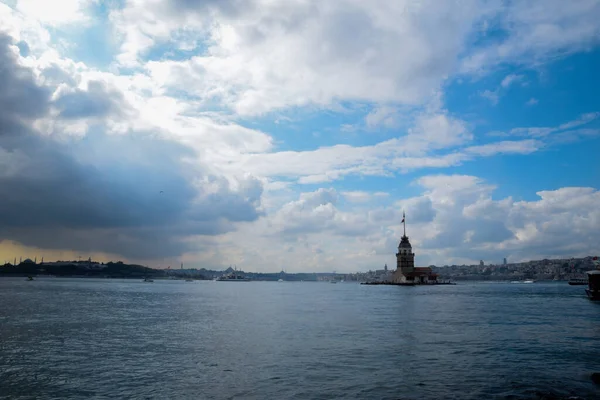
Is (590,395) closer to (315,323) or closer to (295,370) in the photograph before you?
(295,370)

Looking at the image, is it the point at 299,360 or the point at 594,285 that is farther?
the point at 594,285

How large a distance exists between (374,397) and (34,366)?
22376 millimetres

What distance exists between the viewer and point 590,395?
21703mm

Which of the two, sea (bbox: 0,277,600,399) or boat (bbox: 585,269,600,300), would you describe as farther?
boat (bbox: 585,269,600,300)

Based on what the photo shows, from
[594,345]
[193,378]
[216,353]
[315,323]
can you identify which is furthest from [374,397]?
[315,323]

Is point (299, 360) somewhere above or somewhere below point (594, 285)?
below

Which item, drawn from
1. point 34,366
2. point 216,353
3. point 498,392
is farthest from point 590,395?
point 34,366

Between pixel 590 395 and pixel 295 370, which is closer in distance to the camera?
pixel 590 395

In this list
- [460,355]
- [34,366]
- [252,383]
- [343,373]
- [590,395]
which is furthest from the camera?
[460,355]

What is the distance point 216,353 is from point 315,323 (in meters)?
21.3

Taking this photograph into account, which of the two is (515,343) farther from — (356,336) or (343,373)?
(343,373)

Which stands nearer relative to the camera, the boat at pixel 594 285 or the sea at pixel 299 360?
the sea at pixel 299 360

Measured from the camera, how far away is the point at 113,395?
22.2m

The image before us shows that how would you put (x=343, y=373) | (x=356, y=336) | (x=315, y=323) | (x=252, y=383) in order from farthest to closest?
(x=315, y=323) → (x=356, y=336) → (x=343, y=373) → (x=252, y=383)
